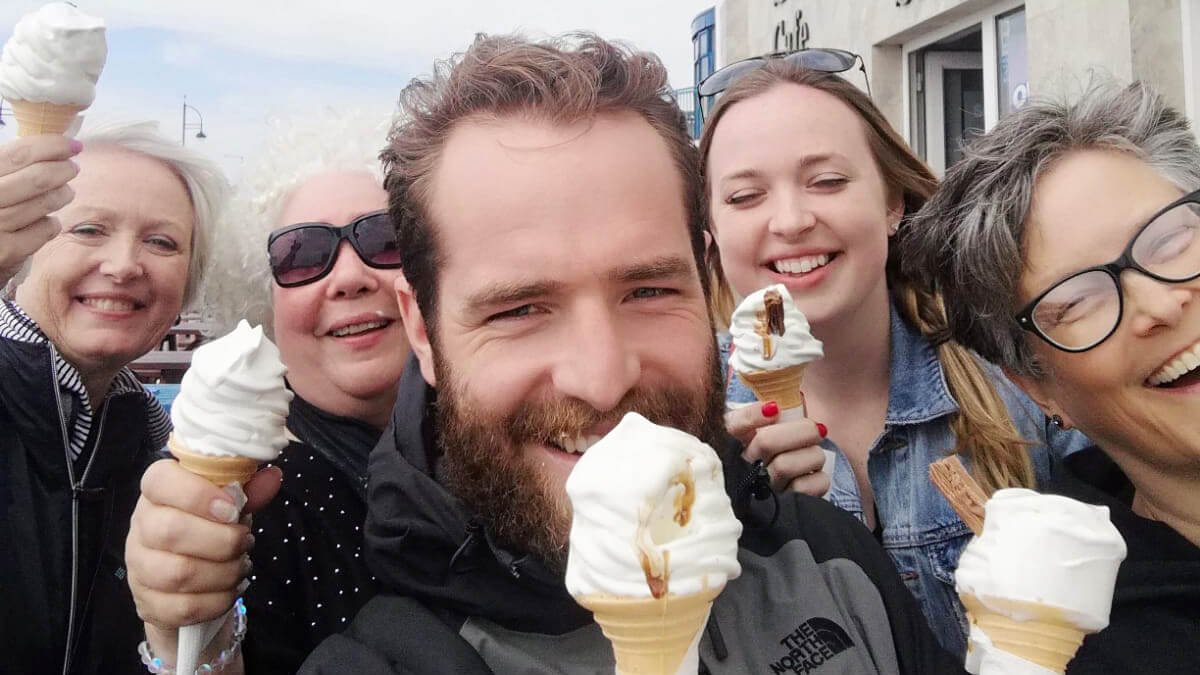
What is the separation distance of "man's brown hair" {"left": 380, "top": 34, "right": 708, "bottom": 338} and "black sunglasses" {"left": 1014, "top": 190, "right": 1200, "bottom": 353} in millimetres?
856

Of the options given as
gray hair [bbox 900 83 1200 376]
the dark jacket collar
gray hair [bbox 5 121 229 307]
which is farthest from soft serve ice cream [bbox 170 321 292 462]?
gray hair [bbox 900 83 1200 376]

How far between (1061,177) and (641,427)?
1.44 m

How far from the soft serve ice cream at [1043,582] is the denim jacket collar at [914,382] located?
1.46 metres

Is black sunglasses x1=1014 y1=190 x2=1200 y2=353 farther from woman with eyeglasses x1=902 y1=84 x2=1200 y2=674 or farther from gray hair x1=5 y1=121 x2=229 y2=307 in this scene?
gray hair x1=5 y1=121 x2=229 y2=307

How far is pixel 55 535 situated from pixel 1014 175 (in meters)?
2.72

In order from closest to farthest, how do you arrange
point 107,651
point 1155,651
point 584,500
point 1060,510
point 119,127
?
point 584,500 → point 1060,510 → point 1155,651 → point 107,651 → point 119,127

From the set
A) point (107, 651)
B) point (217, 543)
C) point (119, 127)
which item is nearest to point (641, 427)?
point (217, 543)

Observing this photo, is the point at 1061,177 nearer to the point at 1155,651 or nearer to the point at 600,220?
the point at 1155,651

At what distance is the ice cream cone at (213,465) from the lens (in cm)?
169

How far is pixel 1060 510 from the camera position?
1382 mm

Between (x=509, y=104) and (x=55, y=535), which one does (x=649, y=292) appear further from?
(x=55, y=535)

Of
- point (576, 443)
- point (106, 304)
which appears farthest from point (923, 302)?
point (106, 304)

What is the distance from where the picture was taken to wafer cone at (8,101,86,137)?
6.91 ft

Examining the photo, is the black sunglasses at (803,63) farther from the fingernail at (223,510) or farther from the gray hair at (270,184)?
the fingernail at (223,510)
